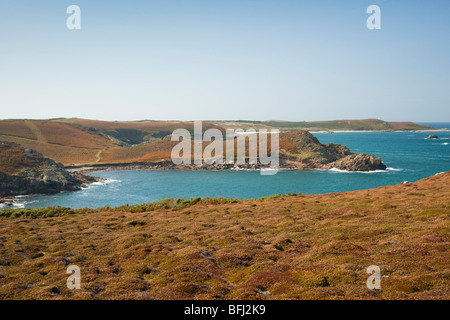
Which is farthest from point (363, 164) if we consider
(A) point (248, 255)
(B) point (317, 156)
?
(A) point (248, 255)

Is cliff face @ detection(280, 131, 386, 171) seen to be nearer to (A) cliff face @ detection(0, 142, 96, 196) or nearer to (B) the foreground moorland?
(A) cliff face @ detection(0, 142, 96, 196)

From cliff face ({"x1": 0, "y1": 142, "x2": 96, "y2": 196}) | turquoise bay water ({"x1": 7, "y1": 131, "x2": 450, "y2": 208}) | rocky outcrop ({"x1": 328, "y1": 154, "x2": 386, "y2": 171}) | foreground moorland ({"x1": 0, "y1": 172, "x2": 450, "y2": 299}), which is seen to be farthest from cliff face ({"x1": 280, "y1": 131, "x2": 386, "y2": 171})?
foreground moorland ({"x1": 0, "y1": 172, "x2": 450, "y2": 299})

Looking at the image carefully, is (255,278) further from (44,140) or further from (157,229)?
(44,140)

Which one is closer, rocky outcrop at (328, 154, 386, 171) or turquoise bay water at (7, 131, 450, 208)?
turquoise bay water at (7, 131, 450, 208)

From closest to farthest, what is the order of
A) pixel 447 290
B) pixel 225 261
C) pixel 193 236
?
1. pixel 447 290
2. pixel 225 261
3. pixel 193 236

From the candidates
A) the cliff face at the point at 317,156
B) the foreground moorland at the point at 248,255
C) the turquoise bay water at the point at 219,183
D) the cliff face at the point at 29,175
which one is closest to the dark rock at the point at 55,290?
the foreground moorland at the point at 248,255
